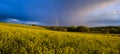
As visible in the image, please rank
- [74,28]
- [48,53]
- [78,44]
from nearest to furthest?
1. [48,53]
2. [78,44]
3. [74,28]

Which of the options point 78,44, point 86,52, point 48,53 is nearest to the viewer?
point 48,53

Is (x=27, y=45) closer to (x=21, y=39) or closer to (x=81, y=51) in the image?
(x=21, y=39)

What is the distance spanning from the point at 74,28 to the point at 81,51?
71388 mm

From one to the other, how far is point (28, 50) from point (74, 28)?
2907 inches

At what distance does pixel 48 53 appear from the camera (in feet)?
60.2

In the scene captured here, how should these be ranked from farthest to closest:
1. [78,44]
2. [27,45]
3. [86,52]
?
1. [78,44]
2. [86,52]
3. [27,45]

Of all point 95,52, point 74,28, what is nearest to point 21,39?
point 95,52

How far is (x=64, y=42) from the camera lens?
2458 centimetres

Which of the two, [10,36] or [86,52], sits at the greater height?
[10,36]

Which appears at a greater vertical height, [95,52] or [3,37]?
[3,37]

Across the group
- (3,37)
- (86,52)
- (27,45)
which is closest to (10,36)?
(3,37)

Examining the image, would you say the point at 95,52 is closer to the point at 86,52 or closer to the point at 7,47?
the point at 86,52

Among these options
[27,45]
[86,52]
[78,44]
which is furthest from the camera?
[78,44]

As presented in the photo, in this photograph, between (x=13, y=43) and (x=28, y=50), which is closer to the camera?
(x=28, y=50)
